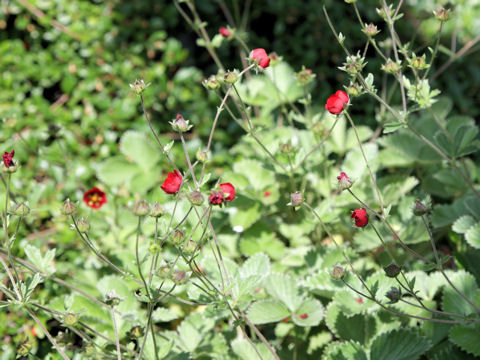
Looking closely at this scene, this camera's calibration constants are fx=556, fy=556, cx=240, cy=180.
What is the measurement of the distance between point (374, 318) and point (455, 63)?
6.16 ft

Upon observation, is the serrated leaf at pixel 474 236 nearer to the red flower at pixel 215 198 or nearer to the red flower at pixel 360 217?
the red flower at pixel 360 217

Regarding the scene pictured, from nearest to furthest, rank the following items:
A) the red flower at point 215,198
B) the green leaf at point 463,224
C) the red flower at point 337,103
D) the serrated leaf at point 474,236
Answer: the red flower at point 215,198 < the red flower at point 337,103 < the serrated leaf at point 474,236 < the green leaf at point 463,224

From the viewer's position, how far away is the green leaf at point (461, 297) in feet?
4.45

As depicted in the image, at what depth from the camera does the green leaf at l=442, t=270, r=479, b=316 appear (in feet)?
4.45

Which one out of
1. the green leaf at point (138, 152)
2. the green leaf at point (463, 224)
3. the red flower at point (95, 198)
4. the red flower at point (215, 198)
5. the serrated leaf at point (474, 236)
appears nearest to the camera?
the red flower at point (215, 198)

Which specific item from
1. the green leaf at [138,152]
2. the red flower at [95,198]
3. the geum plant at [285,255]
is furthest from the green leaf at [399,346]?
the green leaf at [138,152]

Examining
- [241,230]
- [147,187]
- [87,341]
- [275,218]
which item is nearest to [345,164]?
[275,218]

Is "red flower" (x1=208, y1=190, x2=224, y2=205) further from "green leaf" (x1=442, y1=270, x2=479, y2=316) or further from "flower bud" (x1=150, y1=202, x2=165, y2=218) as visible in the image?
"green leaf" (x1=442, y1=270, x2=479, y2=316)

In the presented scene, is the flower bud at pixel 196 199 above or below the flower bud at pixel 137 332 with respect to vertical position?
above

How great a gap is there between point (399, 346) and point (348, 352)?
4.7 inches

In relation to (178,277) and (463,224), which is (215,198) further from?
(463,224)

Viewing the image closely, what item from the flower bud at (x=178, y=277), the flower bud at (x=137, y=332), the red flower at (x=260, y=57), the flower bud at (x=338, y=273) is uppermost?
the red flower at (x=260, y=57)

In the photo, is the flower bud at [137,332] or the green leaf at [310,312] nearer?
the flower bud at [137,332]

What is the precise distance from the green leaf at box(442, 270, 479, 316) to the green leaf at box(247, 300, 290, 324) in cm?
40
